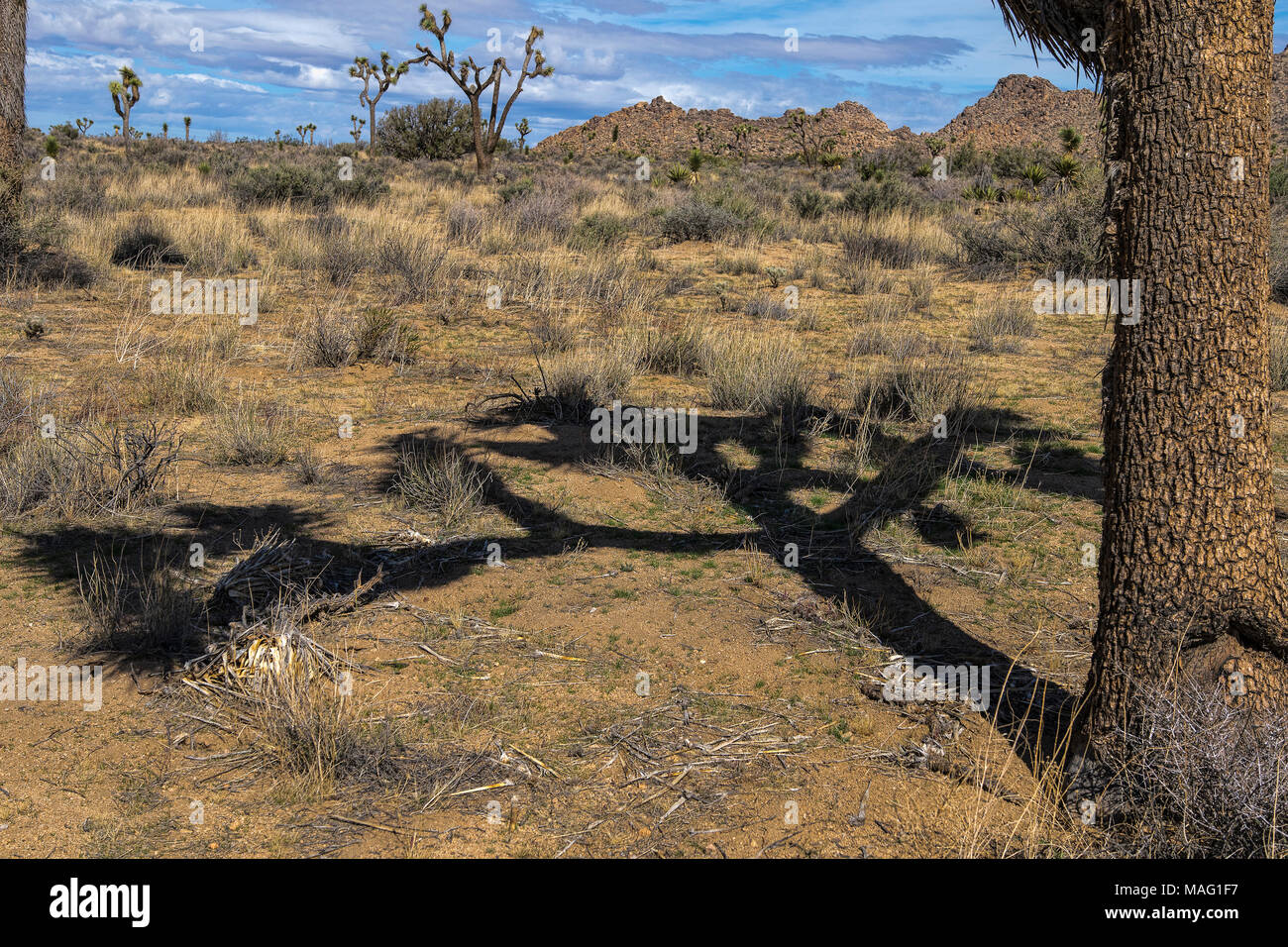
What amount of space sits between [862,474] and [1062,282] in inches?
335

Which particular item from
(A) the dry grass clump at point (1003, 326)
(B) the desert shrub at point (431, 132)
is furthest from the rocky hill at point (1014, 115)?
(A) the dry grass clump at point (1003, 326)

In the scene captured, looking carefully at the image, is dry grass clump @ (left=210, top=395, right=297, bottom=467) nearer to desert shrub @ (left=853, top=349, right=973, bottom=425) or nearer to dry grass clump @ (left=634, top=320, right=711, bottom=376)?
dry grass clump @ (left=634, top=320, right=711, bottom=376)

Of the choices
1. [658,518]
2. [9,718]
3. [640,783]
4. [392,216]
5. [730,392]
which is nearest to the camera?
[640,783]

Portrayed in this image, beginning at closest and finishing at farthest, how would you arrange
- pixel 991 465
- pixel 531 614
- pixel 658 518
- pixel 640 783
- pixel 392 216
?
pixel 640 783
pixel 531 614
pixel 658 518
pixel 991 465
pixel 392 216

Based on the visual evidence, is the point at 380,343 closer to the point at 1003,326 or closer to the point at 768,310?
the point at 768,310

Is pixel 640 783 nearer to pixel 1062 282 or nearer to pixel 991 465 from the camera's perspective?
pixel 991 465

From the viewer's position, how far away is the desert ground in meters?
3.38

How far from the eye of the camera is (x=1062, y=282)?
1361 cm

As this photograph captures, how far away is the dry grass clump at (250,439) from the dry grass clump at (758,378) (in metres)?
3.45

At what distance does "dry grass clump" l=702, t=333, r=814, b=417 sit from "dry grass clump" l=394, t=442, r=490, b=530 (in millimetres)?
2571

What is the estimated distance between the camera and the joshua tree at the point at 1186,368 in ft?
9.77

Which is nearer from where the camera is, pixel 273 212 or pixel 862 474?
pixel 862 474

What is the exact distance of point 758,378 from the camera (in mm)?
8148

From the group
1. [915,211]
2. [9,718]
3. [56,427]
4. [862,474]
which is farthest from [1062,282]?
[9,718]
